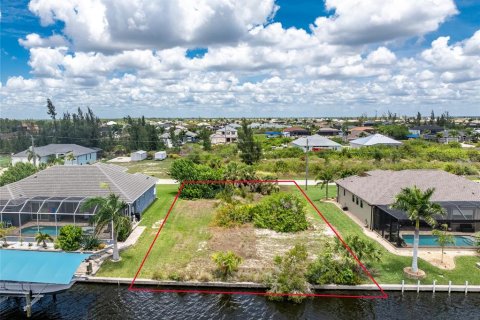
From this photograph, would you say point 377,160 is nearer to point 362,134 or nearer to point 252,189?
point 252,189

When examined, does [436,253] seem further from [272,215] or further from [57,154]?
[57,154]

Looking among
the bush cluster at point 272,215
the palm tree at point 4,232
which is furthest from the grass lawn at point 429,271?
the palm tree at point 4,232

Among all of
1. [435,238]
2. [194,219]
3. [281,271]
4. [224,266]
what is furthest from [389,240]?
[194,219]

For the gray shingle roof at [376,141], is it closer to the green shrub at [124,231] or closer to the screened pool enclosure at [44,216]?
the green shrub at [124,231]

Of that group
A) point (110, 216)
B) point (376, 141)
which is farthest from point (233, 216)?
point (376, 141)


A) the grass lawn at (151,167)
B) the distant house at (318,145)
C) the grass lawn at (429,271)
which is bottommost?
the grass lawn at (429,271)

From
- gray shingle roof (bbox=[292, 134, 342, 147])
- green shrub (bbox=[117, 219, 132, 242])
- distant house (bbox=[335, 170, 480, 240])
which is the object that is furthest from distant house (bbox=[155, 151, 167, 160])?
green shrub (bbox=[117, 219, 132, 242])

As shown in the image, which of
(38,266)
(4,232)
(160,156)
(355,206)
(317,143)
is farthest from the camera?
(317,143)
